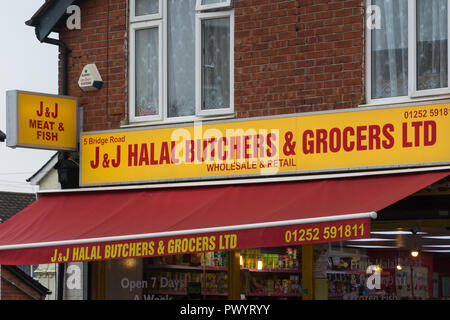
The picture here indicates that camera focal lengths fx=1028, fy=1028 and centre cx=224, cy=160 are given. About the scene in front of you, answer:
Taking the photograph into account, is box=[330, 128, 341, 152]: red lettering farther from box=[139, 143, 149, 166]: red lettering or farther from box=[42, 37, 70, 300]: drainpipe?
box=[42, 37, 70, 300]: drainpipe

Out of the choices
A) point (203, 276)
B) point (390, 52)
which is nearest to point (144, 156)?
point (203, 276)

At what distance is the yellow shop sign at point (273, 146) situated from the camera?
496 inches

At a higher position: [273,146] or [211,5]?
[211,5]

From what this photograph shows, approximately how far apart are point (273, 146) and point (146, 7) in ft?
10.5

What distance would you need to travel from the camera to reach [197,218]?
12836 millimetres

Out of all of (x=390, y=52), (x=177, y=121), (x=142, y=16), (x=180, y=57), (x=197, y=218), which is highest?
(x=142, y=16)

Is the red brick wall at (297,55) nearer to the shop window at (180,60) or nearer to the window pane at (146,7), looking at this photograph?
the shop window at (180,60)

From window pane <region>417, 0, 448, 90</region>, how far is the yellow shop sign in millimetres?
481

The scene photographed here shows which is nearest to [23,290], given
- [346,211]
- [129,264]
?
[129,264]

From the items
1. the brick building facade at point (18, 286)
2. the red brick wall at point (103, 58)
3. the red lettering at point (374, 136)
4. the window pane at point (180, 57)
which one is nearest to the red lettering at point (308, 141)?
the red lettering at point (374, 136)

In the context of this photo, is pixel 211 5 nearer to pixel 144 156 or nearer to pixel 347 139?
pixel 144 156

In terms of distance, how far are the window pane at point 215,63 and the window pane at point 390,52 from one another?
2252 mm

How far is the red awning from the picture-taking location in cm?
1155
